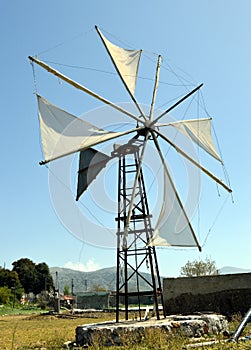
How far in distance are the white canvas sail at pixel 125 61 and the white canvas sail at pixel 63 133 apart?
2.66 metres

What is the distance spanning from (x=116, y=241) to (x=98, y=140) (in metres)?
3.08

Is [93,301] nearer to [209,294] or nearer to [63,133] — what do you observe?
[209,294]

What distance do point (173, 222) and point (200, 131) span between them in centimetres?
443

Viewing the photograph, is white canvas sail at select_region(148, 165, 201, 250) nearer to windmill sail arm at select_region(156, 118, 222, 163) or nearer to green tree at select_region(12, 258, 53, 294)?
windmill sail arm at select_region(156, 118, 222, 163)

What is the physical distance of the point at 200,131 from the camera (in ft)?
51.3

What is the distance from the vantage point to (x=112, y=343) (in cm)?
922

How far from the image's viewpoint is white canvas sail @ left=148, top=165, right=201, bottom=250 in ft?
41.1

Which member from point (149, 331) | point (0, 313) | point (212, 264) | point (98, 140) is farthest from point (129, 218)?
point (212, 264)

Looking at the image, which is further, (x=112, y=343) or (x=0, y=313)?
(x=0, y=313)

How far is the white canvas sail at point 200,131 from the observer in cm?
1497

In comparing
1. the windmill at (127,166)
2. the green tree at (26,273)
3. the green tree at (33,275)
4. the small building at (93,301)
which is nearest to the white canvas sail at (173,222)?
the windmill at (127,166)

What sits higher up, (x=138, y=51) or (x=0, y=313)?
(x=138, y=51)

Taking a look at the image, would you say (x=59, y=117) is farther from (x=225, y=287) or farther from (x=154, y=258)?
(x=225, y=287)

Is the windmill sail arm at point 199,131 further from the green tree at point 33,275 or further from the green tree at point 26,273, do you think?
the green tree at point 26,273
